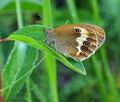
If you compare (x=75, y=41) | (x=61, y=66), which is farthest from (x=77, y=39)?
(x=61, y=66)

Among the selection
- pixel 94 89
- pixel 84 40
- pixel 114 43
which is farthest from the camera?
pixel 114 43

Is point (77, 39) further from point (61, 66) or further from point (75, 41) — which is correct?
point (61, 66)

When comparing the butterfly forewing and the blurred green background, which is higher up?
the butterfly forewing

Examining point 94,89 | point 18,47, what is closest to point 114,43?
point 94,89

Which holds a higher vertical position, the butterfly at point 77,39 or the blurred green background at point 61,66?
the butterfly at point 77,39

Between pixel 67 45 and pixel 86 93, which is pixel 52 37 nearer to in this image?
pixel 67 45
